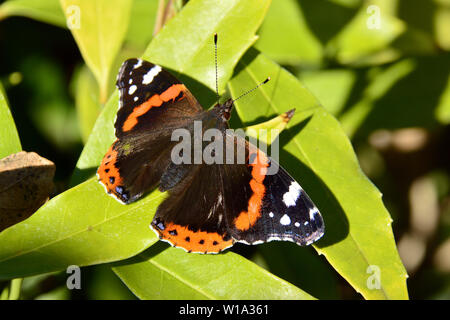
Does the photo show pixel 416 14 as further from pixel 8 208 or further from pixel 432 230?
pixel 8 208

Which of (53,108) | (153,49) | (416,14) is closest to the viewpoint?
(153,49)

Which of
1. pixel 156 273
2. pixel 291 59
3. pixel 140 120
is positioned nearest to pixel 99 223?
pixel 156 273

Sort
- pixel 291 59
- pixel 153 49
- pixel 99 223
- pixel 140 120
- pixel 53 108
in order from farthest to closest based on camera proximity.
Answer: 1. pixel 53 108
2. pixel 291 59
3. pixel 140 120
4. pixel 153 49
5. pixel 99 223

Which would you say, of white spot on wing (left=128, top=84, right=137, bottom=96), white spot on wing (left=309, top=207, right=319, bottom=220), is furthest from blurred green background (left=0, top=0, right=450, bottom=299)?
white spot on wing (left=309, top=207, right=319, bottom=220)

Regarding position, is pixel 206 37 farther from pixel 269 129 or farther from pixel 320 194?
pixel 320 194

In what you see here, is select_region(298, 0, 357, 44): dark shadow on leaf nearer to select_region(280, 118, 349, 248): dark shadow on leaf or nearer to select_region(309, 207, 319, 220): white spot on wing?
select_region(280, 118, 349, 248): dark shadow on leaf

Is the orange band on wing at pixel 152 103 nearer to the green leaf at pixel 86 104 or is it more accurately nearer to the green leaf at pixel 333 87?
the green leaf at pixel 86 104
